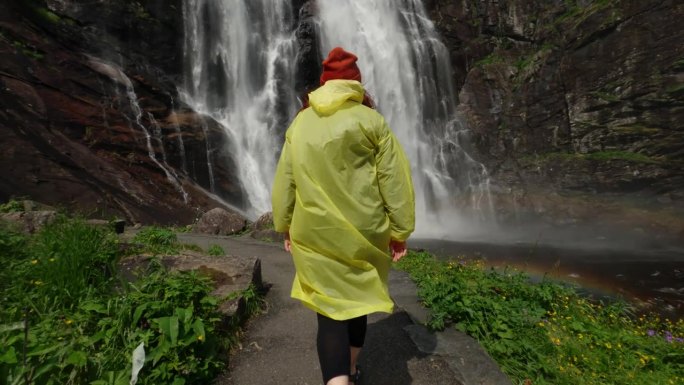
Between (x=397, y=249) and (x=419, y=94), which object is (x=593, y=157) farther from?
(x=397, y=249)

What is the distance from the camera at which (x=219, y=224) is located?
988 centimetres

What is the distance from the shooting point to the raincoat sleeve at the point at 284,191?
1.92m

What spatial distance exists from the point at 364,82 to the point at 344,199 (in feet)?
65.8

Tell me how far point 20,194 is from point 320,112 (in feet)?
32.3

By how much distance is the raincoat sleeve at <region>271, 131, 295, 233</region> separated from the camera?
6.31 feet

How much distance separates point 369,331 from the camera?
3322 millimetres

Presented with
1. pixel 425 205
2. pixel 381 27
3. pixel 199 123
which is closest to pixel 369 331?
pixel 199 123

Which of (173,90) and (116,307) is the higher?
(173,90)

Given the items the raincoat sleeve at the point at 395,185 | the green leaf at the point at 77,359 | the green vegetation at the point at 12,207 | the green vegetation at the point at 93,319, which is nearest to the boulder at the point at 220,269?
the green vegetation at the point at 93,319

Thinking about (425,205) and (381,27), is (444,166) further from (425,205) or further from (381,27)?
(381,27)

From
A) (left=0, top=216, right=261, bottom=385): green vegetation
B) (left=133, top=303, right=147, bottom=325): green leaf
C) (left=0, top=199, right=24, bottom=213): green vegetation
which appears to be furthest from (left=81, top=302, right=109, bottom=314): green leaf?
(left=0, top=199, right=24, bottom=213): green vegetation

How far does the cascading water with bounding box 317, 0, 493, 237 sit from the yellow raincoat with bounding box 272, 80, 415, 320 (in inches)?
672

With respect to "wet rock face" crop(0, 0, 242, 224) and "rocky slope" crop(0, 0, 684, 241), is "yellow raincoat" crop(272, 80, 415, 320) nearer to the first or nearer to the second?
"wet rock face" crop(0, 0, 242, 224)

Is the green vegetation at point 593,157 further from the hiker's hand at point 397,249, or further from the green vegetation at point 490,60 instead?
the hiker's hand at point 397,249
